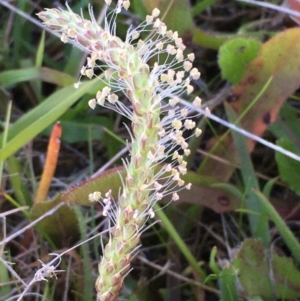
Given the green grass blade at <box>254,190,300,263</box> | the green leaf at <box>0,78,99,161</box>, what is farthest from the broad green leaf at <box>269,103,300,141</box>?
the green leaf at <box>0,78,99,161</box>

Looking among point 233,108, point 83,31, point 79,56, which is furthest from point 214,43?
point 83,31

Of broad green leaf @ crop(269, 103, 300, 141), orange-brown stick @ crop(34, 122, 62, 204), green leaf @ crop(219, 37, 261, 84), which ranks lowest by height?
orange-brown stick @ crop(34, 122, 62, 204)

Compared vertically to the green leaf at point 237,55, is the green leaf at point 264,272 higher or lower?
lower

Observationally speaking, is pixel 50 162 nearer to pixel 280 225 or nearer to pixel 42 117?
pixel 42 117

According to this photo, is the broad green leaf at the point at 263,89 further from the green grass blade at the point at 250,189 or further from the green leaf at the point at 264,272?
the green leaf at the point at 264,272

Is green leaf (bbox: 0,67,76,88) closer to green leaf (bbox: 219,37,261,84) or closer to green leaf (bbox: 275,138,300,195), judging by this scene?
green leaf (bbox: 219,37,261,84)

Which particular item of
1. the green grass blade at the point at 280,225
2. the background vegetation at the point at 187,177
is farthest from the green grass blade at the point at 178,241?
the green grass blade at the point at 280,225

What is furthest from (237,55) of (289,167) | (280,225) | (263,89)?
(280,225)
